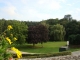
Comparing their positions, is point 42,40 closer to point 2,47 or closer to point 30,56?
point 30,56

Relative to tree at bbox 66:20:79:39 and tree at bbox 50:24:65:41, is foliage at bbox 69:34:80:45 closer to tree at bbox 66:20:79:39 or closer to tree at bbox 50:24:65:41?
tree at bbox 66:20:79:39

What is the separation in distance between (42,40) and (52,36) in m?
11.6

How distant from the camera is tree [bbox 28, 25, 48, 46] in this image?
40.4 meters

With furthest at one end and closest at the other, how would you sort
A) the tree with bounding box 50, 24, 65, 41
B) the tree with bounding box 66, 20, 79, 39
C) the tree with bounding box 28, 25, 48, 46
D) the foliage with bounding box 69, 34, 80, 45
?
the tree with bounding box 50, 24, 65, 41
the tree with bounding box 66, 20, 79, 39
the tree with bounding box 28, 25, 48, 46
the foliage with bounding box 69, 34, 80, 45

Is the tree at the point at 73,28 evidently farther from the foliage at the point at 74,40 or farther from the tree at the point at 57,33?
the foliage at the point at 74,40

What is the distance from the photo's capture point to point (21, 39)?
3803 cm

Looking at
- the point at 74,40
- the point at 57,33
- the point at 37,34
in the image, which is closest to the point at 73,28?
the point at 57,33

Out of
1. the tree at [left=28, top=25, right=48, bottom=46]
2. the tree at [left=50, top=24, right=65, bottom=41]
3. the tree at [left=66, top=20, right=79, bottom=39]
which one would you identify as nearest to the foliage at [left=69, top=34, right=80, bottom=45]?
the tree at [left=28, top=25, right=48, bottom=46]

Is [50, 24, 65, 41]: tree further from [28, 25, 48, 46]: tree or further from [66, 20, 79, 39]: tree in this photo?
[28, 25, 48, 46]: tree

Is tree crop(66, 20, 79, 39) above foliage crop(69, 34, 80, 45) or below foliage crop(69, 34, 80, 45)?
above

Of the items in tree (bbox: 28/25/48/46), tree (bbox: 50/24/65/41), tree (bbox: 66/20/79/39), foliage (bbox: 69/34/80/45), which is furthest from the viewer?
tree (bbox: 50/24/65/41)

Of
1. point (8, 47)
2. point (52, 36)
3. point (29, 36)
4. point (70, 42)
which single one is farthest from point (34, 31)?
point (8, 47)

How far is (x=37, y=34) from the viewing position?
136 ft

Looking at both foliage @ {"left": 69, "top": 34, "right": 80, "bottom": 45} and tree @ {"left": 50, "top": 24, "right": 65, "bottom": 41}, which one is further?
tree @ {"left": 50, "top": 24, "right": 65, "bottom": 41}
